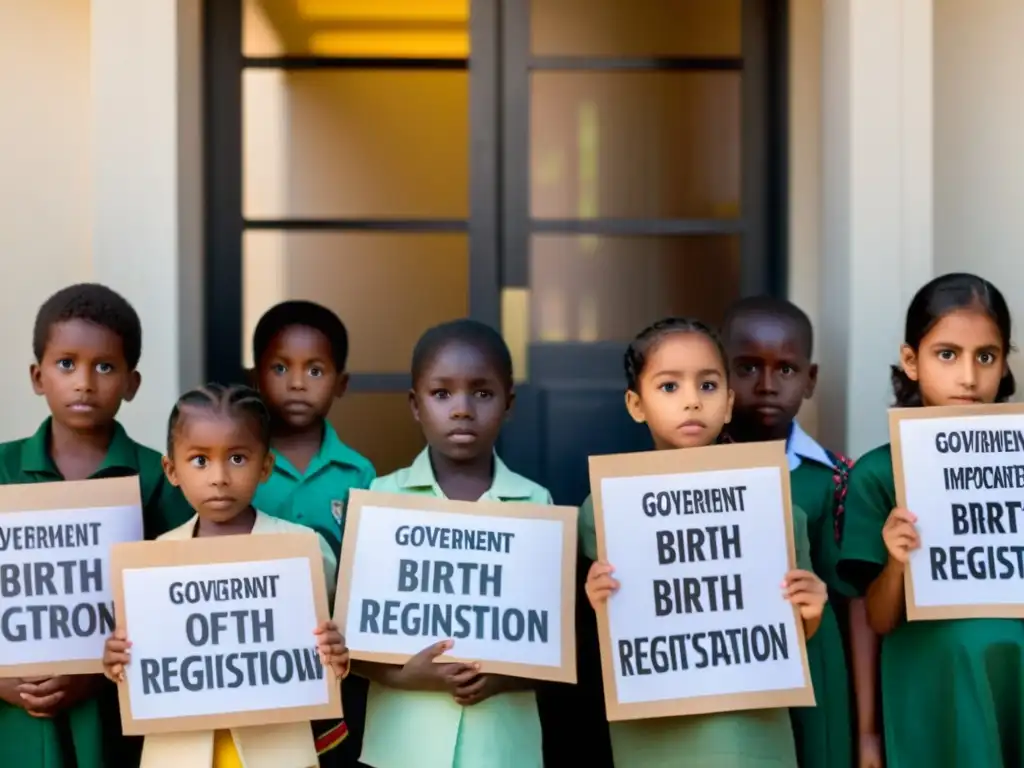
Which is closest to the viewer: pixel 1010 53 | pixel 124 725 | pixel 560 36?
pixel 124 725

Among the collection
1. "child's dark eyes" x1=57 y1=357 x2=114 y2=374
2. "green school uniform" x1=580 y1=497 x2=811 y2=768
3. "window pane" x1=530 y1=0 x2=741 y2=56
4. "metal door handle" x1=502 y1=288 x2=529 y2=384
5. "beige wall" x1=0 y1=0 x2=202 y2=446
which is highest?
"window pane" x1=530 y1=0 x2=741 y2=56

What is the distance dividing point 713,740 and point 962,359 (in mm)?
992

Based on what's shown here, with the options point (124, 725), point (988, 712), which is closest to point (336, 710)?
point (124, 725)

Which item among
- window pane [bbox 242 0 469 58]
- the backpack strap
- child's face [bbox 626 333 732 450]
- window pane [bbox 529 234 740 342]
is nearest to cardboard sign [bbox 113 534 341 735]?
child's face [bbox 626 333 732 450]

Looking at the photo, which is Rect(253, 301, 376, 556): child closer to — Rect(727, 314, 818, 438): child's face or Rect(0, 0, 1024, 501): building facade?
Rect(0, 0, 1024, 501): building facade

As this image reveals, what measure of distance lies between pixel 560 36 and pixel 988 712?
2514mm

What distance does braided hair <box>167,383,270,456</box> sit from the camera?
8.80ft

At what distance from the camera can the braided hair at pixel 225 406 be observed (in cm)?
268

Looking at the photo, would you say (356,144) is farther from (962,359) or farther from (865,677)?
(865,677)

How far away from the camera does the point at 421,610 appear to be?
2.69m

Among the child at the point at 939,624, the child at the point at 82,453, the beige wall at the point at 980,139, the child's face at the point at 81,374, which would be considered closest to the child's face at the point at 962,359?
the child at the point at 939,624

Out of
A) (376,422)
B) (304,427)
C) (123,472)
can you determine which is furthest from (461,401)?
(376,422)

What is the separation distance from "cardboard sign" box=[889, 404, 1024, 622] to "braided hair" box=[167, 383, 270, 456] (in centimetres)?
134

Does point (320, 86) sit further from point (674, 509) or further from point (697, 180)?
point (674, 509)
